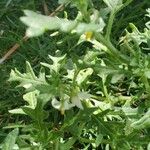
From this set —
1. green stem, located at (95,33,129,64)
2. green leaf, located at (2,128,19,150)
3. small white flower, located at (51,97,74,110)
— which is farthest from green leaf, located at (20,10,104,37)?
green leaf, located at (2,128,19,150)

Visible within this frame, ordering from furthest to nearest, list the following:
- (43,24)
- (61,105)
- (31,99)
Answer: (31,99) → (61,105) → (43,24)

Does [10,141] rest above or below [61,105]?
below

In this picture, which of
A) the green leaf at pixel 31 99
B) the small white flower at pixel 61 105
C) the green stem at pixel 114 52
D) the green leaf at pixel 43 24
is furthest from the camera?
the green leaf at pixel 31 99

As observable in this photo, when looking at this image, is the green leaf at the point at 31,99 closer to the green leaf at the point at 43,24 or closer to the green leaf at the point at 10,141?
the green leaf at the point at 10,141

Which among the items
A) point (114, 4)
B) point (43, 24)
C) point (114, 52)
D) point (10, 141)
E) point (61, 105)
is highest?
point (43, 24)

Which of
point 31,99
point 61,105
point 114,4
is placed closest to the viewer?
point 114,4

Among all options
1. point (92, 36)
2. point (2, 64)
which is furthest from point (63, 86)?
point (2, 64)

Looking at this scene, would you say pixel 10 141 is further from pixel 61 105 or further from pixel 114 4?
pixel 114 4

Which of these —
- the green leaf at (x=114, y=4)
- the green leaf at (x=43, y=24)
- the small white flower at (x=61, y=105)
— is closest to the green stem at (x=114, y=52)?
the green leaf at (x=114, y=4)

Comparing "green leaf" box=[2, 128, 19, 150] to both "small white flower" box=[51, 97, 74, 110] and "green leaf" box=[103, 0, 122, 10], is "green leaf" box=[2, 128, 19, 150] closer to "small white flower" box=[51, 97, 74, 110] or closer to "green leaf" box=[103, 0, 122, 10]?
"small white flower" box=[51, 97, 74, 110]

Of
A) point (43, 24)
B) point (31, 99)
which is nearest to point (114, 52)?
point (31, 99)

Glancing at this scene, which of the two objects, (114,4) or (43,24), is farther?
(114,4)
